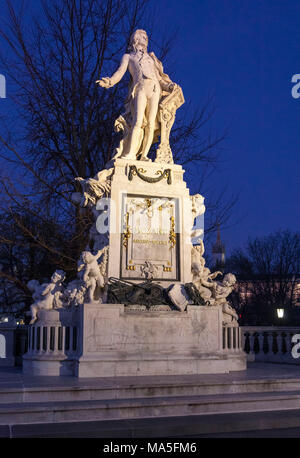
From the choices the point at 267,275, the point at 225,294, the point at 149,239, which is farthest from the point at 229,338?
the point at 267,275

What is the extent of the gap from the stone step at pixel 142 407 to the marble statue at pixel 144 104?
5.33m

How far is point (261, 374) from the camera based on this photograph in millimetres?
9070

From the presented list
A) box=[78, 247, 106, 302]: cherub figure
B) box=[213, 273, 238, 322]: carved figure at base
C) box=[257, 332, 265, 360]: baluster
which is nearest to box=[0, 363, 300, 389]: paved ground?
box=[213, 273, 238, 322]: carved figure at base

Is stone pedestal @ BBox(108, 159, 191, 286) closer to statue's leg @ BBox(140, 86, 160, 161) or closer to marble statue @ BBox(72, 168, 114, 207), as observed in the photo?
marble statue @ BBox(72, 168, 114, 207)

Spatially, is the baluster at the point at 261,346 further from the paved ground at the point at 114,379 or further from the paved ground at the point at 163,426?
the paved ground at the point at 163,426

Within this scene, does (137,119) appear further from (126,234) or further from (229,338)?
(229,338)

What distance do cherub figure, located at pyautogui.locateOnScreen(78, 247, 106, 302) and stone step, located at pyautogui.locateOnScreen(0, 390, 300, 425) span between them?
8.83 ft

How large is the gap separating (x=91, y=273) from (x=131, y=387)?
8.65 ft

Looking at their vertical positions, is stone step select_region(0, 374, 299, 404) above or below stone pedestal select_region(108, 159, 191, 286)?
below

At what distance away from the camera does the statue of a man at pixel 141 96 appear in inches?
442

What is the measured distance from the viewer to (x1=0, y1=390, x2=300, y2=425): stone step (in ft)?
21.4

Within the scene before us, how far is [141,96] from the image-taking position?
11180 millimetres
